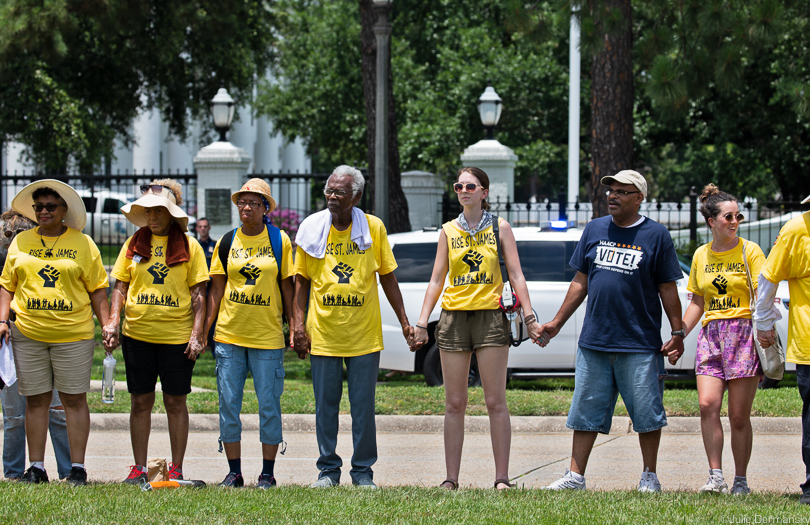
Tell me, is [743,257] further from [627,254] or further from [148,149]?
[148,149]

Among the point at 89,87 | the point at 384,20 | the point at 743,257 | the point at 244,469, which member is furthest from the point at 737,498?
the point at 89,87

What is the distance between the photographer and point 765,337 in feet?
16.7

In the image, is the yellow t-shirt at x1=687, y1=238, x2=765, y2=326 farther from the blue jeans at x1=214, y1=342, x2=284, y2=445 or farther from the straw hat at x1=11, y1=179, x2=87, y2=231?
the straw hat at x1=11, y1=179, x2=87, y2=231

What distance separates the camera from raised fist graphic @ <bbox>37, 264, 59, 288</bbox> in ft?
18.0

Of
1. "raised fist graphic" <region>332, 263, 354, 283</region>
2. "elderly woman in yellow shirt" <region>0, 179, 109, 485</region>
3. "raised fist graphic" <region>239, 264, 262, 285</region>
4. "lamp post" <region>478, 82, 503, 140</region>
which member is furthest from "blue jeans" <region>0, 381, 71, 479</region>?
"lamp post" <region>478, 82, 503, 140</region>

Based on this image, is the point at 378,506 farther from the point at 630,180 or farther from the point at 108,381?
the point at 630,180

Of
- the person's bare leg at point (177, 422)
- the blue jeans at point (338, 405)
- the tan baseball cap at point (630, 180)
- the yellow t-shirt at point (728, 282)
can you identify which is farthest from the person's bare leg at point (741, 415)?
the person's bare leg at point (177, 422)

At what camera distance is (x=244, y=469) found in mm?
6691

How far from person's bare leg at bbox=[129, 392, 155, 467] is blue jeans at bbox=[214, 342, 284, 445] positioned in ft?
1.54

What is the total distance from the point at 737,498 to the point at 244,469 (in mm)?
3510

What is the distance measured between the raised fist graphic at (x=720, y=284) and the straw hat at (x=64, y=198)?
12.9ft

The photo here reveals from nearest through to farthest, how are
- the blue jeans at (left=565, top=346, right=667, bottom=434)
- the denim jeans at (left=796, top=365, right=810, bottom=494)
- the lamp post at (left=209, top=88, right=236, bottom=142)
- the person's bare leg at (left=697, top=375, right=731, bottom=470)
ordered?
the denim jeans at (left=796, top=365, right=810, bottom=494)
the blue jeans at (left=565, top=346, right=667, bottom=434)
the person's bare leg at (left=697, top=375, right=731, bottom=470)
the lamp post at (left=209, top=88, right=236, bottom=142)

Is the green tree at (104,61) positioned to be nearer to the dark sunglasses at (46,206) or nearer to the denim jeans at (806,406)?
the dark sunglasses at (46,206)

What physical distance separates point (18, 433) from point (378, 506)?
258 centimetres
